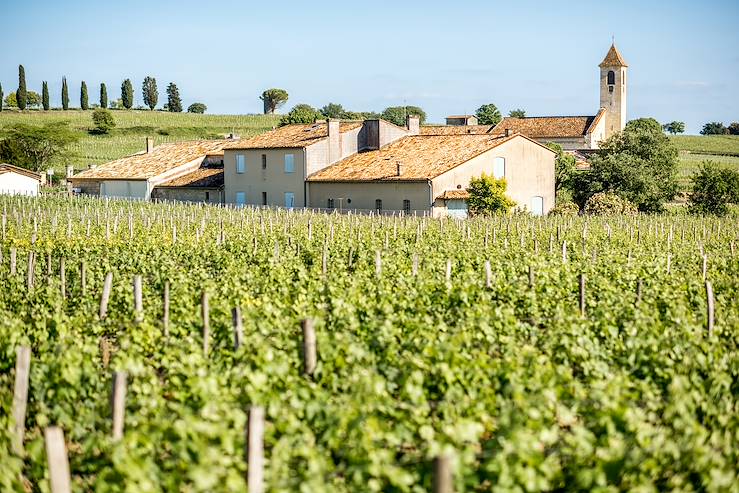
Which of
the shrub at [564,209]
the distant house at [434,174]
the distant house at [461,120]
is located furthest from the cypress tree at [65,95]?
the shrub at [564,209]

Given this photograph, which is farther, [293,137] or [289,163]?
[293,137]

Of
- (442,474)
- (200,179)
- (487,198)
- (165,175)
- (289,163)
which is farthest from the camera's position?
(165,175)

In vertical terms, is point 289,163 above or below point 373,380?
above

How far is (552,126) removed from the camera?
244ft

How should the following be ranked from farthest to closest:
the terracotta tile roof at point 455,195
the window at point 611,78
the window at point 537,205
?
the window at point 611,78, the window at point 537,205, the terracotta tile roof at point 455,195

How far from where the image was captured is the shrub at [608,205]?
40.3 m

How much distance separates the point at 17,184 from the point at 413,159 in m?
26.1

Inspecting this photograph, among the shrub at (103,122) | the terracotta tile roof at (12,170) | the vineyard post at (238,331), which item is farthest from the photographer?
the shrub at (103,122)

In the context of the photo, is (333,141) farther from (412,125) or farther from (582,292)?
(582,292)

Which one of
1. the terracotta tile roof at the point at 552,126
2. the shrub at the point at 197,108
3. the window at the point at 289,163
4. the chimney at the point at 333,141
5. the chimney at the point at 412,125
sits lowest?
the window at the point at 289,163

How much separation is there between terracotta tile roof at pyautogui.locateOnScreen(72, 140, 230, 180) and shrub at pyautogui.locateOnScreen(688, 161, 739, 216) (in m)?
24.8

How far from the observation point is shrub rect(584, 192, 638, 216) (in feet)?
132

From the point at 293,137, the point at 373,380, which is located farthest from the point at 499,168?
the point at 373,380

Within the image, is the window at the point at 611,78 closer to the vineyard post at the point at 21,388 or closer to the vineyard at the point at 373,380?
the vineyard at the point at 373,380
